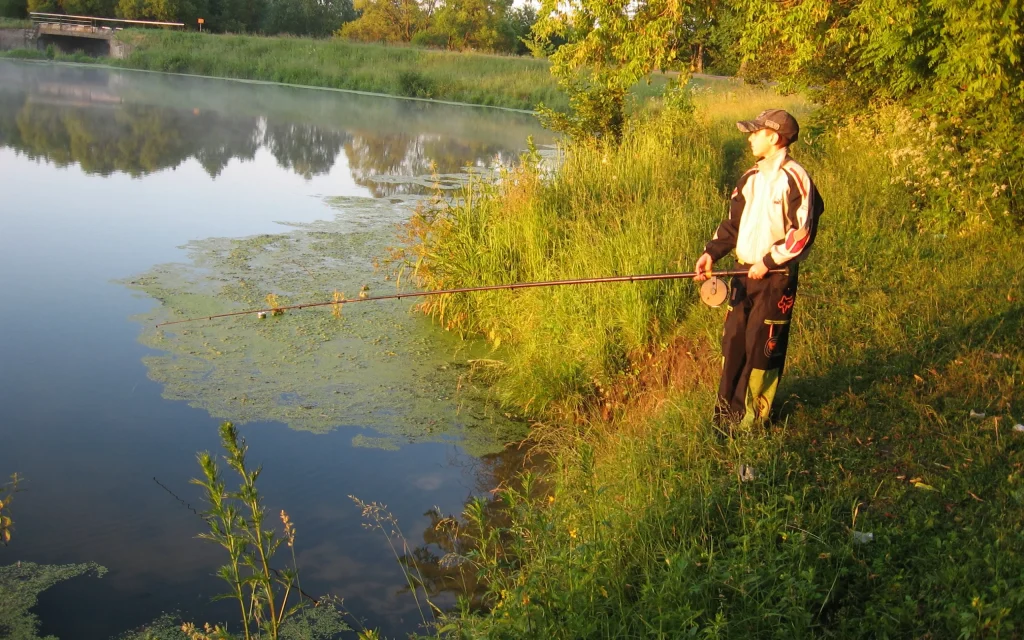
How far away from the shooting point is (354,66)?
4219cm

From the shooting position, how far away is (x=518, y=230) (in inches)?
350

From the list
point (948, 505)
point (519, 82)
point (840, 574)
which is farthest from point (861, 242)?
point (519, 82)

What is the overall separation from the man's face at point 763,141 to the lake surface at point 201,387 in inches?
104

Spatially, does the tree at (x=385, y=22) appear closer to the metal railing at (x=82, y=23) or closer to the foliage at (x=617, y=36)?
the metal railing at (x=82, y=23)

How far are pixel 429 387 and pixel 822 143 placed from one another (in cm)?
846

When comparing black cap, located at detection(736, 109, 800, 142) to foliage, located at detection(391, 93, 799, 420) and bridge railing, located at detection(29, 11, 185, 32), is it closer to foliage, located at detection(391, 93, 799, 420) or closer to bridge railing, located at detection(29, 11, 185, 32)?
foliage, located at detection(391, 93, 799, 420)

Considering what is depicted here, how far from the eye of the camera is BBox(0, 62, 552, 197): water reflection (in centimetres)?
1841

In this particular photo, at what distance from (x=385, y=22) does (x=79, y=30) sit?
21198 millimetres

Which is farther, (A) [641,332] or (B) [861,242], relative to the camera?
(B) [861,242]

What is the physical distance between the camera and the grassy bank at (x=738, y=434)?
3.69 metres

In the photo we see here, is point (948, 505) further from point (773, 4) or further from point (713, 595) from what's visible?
point (773, 4)

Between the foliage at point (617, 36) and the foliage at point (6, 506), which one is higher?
the foliage at point (617, 36)

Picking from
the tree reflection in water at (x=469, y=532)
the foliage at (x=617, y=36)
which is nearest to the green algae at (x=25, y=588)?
the tree reflection in water at (x=469, y=532)

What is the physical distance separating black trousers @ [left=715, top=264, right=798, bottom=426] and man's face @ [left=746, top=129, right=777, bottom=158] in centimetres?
60
